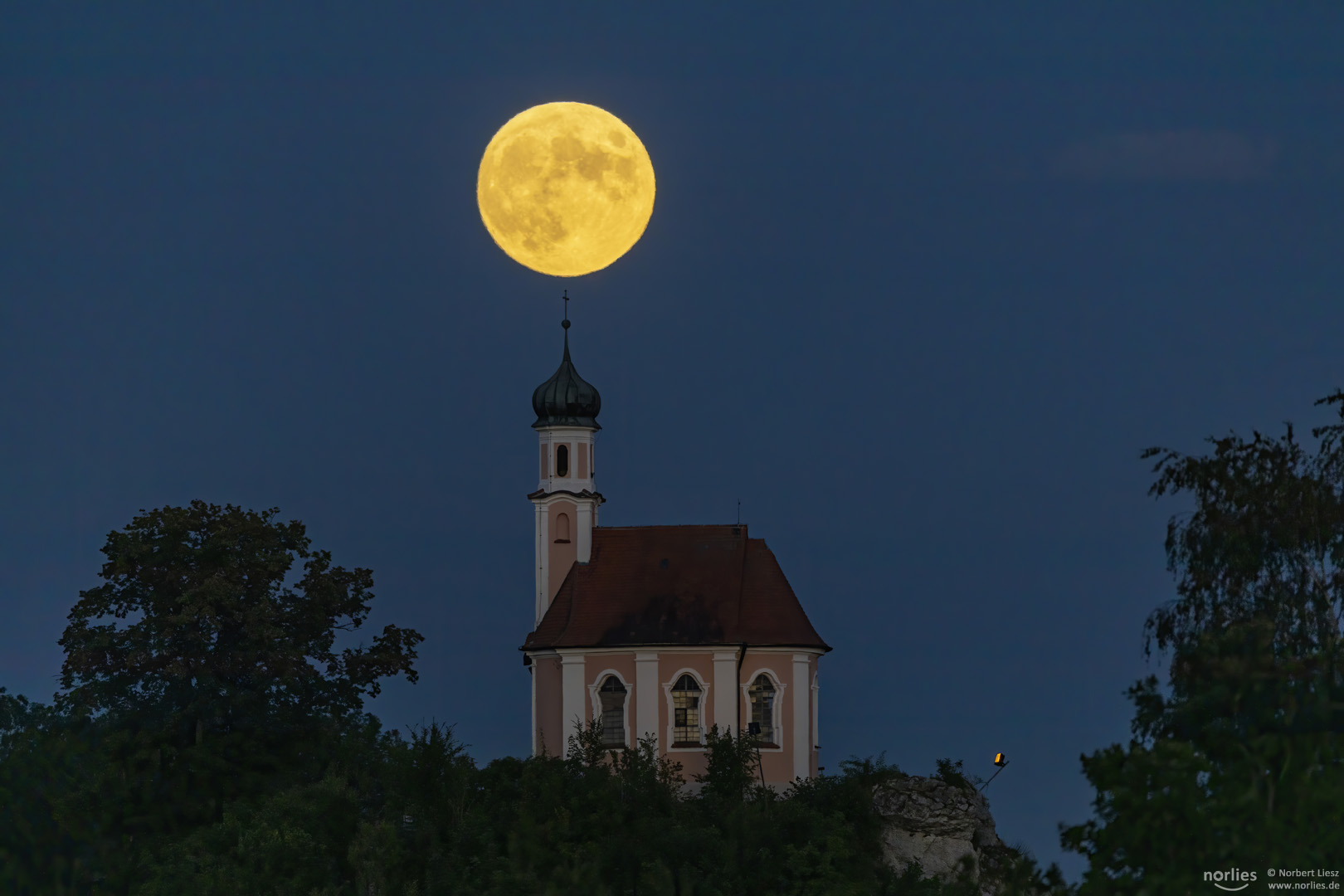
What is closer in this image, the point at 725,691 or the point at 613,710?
the point at 725,691

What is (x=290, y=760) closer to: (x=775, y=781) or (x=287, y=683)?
(x=287, y=683)

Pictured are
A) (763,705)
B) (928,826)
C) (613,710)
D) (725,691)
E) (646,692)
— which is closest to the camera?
(928,826)

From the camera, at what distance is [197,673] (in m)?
61.2

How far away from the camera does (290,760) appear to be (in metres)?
61.8

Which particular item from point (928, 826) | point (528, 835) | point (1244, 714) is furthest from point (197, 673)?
point (1244, 714)

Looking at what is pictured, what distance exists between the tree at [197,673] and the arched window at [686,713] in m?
11.8

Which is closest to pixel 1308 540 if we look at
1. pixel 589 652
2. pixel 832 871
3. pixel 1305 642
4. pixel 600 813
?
pixel 1305 642

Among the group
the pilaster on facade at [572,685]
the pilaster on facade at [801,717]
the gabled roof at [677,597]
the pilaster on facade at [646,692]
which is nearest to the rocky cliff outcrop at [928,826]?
the pilaster on facade at [801,717]

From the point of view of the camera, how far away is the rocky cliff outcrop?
Result: 61188 millimetres

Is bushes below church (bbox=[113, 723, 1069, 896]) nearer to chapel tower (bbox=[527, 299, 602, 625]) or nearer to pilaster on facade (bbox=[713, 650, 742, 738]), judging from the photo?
pilaster on facade (bbox=[713, 650, 742, 738])

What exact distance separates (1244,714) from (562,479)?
3650cm

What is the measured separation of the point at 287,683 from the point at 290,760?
2363mm

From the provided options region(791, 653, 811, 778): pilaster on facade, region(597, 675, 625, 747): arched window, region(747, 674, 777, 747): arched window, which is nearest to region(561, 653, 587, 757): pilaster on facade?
region(597, 675, 625, 747): arched window

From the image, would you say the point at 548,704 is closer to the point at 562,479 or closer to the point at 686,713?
the point at 686,713
